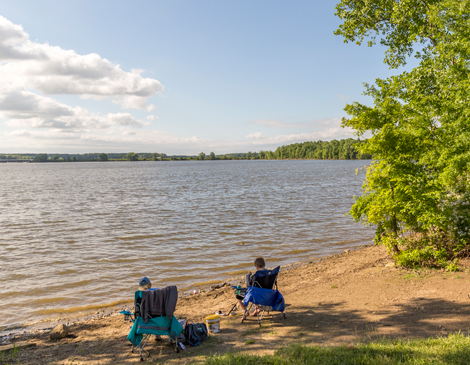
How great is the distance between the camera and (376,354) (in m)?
4.41

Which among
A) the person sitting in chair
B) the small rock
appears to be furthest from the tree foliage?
the small rock

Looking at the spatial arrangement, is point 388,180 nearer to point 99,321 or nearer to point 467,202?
point 467,202

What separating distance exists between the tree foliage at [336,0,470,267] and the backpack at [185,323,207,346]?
558cm

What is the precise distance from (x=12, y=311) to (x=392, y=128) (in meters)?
11.4

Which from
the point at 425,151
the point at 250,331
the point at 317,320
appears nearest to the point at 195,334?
the point at 250,331

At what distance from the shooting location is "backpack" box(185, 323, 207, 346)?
586 cm

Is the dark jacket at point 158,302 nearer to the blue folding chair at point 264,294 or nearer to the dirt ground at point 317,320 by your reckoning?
the dirt ground at point 317,320

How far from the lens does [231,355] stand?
4.89 metres

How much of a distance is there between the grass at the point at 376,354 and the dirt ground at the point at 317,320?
535mm

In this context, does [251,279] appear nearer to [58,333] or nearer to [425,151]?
[58,333]

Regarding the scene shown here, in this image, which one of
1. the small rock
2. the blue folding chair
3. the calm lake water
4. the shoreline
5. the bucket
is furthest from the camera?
the calm lake water

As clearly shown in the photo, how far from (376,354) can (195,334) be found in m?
3.06

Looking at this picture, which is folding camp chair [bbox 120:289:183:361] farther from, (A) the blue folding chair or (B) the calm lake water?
(B) the calm lake water

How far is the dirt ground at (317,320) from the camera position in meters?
5.60
